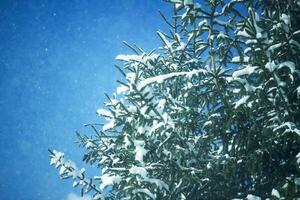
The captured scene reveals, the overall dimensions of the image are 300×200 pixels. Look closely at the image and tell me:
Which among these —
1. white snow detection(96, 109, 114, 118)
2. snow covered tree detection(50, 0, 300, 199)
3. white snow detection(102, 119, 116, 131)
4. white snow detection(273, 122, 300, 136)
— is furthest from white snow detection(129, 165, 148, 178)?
white snow detection(273, 122, 300, 136)

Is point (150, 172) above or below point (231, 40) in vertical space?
below

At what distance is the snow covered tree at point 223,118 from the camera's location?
3193 millimetres

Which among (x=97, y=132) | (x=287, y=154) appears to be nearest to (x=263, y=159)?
(x=287, y=154)

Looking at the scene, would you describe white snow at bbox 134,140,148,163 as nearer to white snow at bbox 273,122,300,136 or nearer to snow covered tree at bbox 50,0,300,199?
snow covered tree at bbox 50,0,300,199

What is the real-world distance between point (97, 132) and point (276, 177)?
118 inches

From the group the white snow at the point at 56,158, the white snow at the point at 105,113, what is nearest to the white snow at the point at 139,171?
the white snow at the point at 105,113

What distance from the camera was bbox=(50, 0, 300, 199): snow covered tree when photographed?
3193 mm

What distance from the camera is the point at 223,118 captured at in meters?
3.92

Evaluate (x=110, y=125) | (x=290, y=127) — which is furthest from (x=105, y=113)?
(x=290, y=127)

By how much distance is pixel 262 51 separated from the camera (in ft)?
9.80

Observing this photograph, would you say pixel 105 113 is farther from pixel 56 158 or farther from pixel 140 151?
pixel 56 158

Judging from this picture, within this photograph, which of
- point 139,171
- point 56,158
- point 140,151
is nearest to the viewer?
point 139,171

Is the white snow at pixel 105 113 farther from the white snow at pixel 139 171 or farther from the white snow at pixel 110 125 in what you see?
the white snow at pixel 139 171

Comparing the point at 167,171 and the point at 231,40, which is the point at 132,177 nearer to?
the point at 167,171
